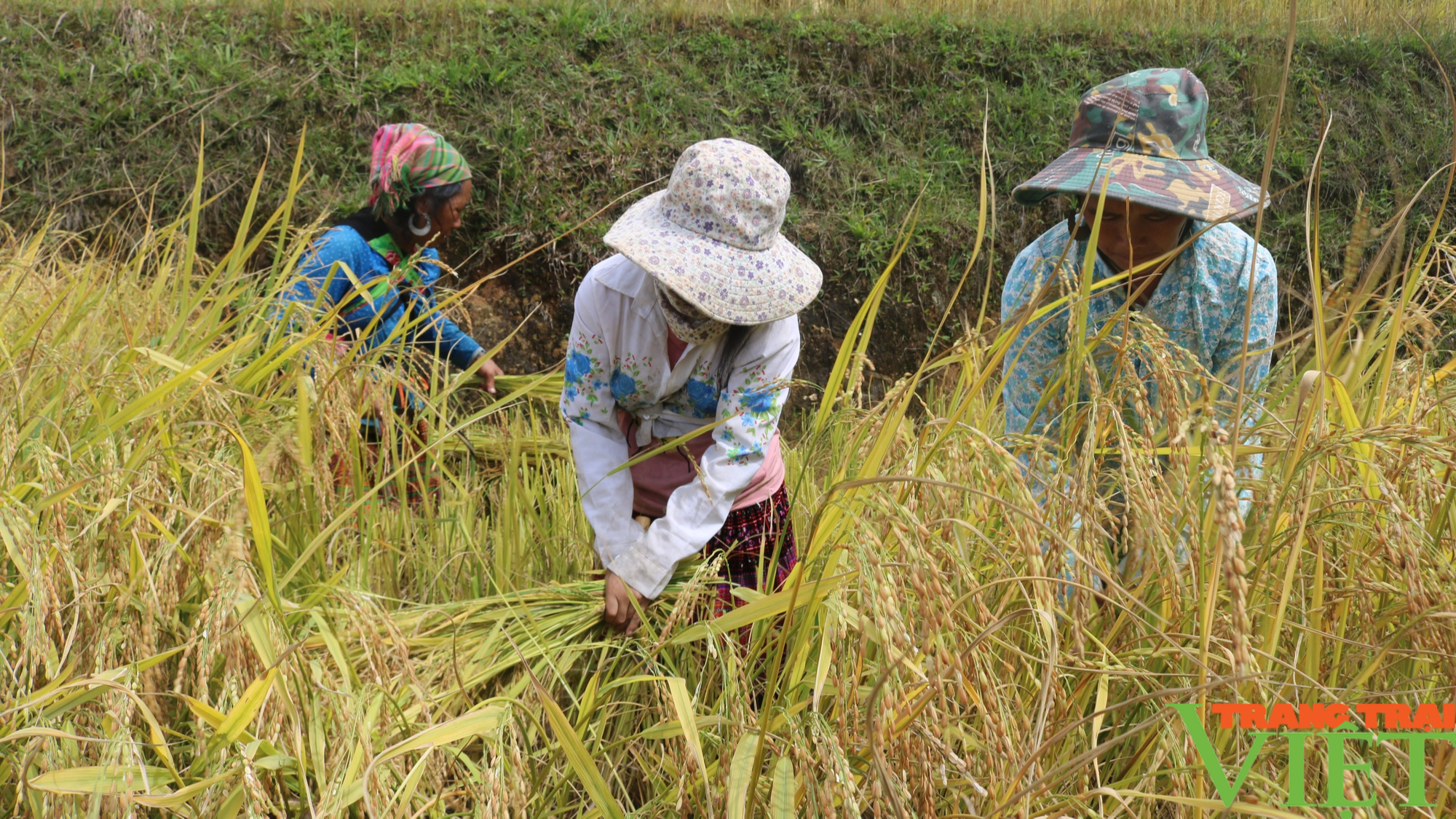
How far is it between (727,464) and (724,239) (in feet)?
1.20

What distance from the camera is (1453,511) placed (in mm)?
947

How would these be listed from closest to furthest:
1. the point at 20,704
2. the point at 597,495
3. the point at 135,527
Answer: the point at 20,704 → the point at 135,527 → the point at 597,495

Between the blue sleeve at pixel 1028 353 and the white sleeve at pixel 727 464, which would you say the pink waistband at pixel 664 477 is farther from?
the blue sleeve at pixel 1028 353

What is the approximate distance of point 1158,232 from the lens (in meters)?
1.49

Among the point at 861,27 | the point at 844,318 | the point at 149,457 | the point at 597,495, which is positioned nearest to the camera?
the point at 149,457

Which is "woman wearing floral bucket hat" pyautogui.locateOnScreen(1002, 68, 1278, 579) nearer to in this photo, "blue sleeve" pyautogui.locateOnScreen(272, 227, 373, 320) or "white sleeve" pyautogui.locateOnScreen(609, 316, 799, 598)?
"white sleeve" pyautogui.locateOnScreen(609, 316, 799, 598)

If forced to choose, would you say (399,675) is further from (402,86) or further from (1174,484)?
(402,86)

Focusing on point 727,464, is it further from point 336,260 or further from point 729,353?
point 336,260

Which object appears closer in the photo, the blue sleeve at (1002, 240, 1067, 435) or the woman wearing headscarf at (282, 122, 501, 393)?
the blue sleeve at (1002, 240, 1067, 435)

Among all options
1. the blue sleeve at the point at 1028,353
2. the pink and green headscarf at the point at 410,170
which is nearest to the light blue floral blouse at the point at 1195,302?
the blue sleeve at the point at 1028,353

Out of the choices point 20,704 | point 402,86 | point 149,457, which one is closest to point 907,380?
point 20,704

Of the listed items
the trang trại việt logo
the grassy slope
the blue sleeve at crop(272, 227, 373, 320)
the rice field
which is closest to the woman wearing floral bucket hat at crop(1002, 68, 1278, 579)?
the rice field

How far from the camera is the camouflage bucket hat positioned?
1361 mm

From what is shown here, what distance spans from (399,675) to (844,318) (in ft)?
11.7
